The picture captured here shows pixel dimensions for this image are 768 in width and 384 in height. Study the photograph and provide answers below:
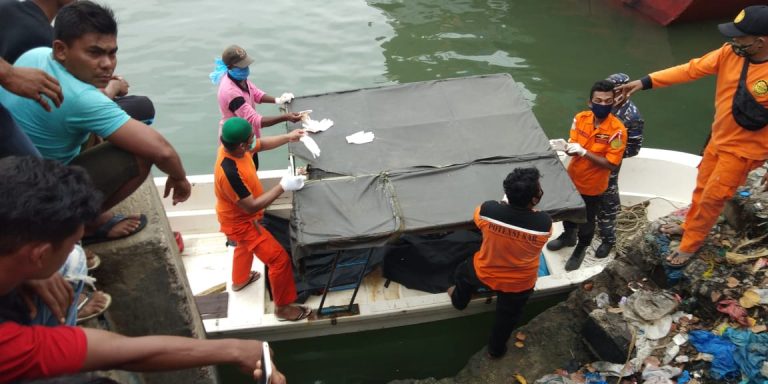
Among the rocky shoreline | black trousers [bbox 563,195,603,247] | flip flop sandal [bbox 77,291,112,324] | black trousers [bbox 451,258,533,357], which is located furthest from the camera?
black trousers [bbox 563,195,603,247]

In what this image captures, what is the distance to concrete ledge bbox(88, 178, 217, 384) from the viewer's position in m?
3.40

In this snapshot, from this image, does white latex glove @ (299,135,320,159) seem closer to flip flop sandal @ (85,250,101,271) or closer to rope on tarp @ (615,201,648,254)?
flip flop sandal @ (85,250,101,271)

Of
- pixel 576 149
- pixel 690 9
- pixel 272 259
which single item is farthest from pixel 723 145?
pixel 690 9

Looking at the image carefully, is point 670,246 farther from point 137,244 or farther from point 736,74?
point 137,244

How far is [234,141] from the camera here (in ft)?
14.8

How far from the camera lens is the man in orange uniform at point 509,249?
407 cm

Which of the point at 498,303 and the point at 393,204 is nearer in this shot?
the point at 393,204

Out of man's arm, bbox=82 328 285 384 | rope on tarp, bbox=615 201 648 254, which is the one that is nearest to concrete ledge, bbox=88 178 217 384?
man's arm, bbox=82 328 285 384

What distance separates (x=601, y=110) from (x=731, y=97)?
3.35 ft

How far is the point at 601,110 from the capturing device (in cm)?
502

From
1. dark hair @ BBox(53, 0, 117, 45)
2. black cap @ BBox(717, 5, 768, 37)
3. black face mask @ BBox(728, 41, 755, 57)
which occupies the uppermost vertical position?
dark hair @ BBox(53, 0, 117, 45)

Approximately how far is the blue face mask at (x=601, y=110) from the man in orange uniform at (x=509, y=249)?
53.1 inches

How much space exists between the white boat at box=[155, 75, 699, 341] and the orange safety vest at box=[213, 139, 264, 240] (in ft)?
1.55

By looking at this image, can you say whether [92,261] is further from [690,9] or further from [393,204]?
[690,9]
